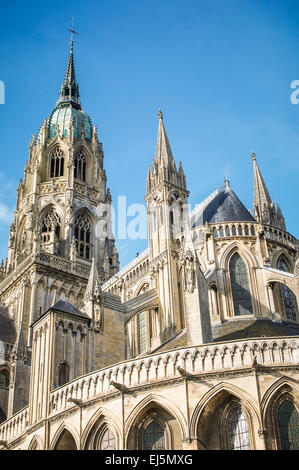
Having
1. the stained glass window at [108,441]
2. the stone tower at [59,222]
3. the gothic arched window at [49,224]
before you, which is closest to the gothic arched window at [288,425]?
the stained glass window at [108,441]

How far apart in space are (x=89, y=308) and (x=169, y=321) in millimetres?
4061

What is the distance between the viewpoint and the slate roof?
30.6 metres

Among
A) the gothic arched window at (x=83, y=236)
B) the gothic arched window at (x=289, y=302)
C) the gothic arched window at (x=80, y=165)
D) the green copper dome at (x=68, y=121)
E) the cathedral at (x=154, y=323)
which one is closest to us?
the cathedral at (x=154, y=323)

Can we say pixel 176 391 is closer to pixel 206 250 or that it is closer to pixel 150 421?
pixel 150 421

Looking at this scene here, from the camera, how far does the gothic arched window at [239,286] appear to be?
2767 centimetres

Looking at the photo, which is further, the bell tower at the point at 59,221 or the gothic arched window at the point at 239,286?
the bell tower at the point at 59,221

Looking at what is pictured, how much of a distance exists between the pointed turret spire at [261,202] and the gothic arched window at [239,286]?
387 cm

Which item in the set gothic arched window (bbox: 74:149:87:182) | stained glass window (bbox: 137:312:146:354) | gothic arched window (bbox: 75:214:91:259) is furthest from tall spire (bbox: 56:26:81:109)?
stained glass window (bbox: 137:312:146:354)

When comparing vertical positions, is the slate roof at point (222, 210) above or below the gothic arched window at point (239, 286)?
above

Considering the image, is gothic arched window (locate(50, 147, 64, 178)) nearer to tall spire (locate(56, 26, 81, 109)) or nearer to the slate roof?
tall spire (locate(56, 26, 81, 109))

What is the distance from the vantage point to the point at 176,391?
19188 mm

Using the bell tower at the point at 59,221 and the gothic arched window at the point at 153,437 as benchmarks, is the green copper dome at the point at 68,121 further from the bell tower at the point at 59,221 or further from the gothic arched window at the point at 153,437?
the gothic arched window at the point at 153,437

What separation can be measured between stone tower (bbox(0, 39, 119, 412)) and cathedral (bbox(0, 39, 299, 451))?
122 mm
